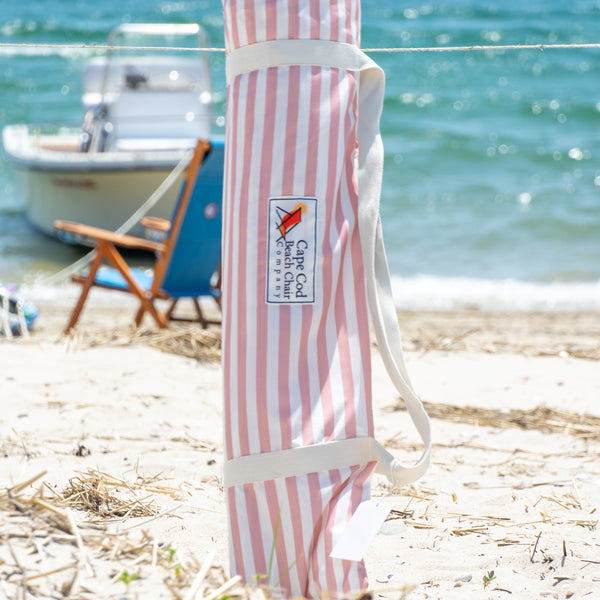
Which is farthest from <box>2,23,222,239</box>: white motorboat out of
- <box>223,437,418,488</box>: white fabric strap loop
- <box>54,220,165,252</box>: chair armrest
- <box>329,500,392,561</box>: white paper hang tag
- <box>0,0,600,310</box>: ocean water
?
<box>329,500,392,561</box>: white paper hang tag

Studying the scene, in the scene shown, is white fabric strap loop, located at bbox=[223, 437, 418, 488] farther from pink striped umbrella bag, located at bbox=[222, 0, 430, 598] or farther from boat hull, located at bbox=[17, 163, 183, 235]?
boat hull, located at bbox=[17, 163, 183, 235]

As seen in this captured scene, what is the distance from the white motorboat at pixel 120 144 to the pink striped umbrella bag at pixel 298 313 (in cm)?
608

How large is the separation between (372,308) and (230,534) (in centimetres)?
53

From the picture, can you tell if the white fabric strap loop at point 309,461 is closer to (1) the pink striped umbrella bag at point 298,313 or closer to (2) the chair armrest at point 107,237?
(1) the pink striped umbrella bag at point 298,313

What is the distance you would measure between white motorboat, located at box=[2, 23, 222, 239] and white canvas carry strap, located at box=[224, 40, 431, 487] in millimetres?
6042

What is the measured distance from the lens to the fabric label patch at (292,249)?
5.38 ft

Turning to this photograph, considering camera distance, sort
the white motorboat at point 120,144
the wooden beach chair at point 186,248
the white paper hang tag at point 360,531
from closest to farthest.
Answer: the white paper hang tag at point 360,531
the wooden beach chair at point 186,248
the white motorboat at point 120,144

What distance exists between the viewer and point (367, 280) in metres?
1.71

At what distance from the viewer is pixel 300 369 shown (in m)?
1.64

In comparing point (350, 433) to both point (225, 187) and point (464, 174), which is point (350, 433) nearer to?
point (225, 187)

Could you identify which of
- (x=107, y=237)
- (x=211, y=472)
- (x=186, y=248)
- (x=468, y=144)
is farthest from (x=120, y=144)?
(x=211, y=472)

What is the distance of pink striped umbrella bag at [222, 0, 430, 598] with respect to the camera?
1.63m

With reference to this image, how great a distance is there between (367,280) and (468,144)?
1105 centimetres

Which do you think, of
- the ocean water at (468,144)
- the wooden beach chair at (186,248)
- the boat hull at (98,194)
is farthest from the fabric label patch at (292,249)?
the boat hull at (98,194)
